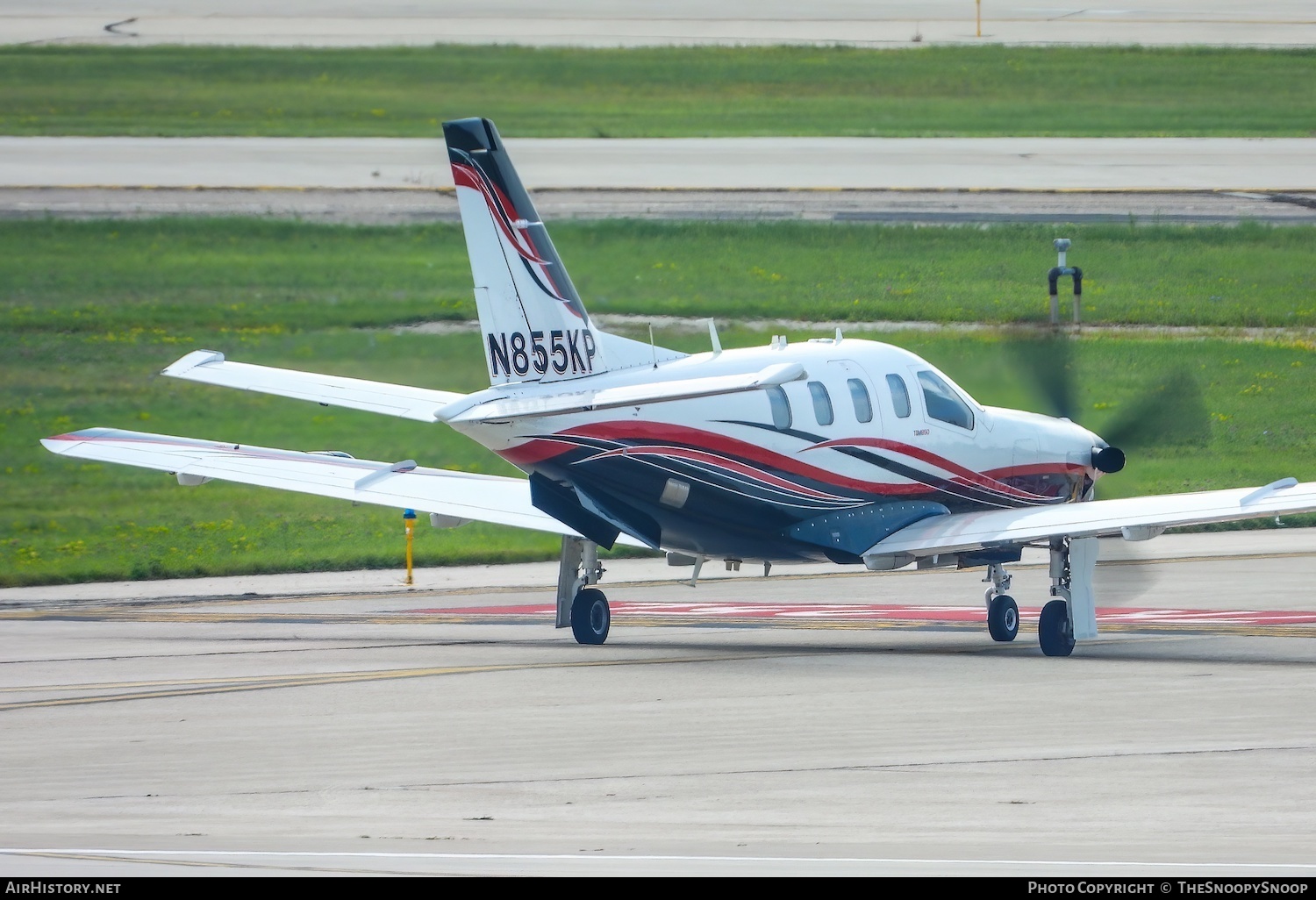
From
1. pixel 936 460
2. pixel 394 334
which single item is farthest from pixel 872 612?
pixel 394 334

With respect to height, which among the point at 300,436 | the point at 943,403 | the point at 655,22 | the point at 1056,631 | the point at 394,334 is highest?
the point at 655,22

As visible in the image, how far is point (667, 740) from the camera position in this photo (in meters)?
14.1

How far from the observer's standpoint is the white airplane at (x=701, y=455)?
18.2 m

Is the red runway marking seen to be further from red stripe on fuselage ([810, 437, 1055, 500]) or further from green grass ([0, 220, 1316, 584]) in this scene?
green grass ([0, 220, 1316, 584])

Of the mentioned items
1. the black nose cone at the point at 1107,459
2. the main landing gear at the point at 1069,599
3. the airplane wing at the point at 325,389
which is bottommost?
the main landing gear at the point at 1069,599

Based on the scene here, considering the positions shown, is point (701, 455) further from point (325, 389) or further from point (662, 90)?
point (662, 90)

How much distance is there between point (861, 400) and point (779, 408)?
4.08 feet

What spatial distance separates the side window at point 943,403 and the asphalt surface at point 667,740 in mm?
2478

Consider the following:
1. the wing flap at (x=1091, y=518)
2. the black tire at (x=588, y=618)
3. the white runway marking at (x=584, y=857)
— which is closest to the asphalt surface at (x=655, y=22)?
the wing flap at (x=1091, y=518)

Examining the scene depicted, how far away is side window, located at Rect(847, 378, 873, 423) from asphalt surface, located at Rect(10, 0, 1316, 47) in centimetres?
5419

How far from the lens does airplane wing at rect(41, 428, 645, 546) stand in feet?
68.5

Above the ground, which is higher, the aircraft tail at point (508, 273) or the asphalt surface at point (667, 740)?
the aircraft tail at point (508, 273)

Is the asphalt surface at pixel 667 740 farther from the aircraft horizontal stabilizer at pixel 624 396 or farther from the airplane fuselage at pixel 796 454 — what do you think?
the aircraft horizontal stabilizer at pixel 624 396

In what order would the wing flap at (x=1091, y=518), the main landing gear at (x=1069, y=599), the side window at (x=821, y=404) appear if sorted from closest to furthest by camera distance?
the wing flap at (x=1091, y=518)
the main landing gear at (x=1069, y=599)
the side window at (x=821, y=404)
